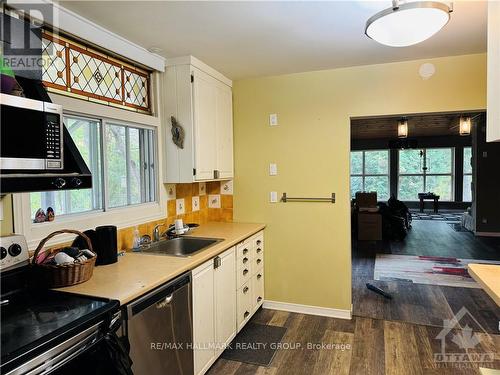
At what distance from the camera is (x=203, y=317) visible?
7.33ft

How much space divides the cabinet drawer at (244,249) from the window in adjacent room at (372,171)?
8.92 meters

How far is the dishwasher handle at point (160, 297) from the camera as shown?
1.60m

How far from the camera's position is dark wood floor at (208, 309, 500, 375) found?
240 centimetres

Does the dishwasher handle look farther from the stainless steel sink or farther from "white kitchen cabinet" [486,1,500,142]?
"white kitchen cabinet" [486,1,500,142]

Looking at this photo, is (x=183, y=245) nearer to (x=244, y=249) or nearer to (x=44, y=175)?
(x=244, y=249)

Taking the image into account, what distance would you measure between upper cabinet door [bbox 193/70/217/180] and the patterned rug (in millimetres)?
8164

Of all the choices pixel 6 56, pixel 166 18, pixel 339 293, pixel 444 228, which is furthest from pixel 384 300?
pixel 444 228

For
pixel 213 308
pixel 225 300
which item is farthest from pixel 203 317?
pixel 225 300

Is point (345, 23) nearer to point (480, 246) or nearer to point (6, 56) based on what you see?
point (6, 56)

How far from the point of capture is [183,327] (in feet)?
6.55

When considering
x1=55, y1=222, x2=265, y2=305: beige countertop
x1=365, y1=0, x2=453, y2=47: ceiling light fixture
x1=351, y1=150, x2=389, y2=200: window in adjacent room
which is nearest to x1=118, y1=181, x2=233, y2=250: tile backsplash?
x1=55, y1=222, x2=265, y2=305: beige countertop

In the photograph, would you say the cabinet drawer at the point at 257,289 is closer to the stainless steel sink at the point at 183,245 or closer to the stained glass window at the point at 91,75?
the stainless steel sink at the point at 183,245

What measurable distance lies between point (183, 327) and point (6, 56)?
1.74 metres

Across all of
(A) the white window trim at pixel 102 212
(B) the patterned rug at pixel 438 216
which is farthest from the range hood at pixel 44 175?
(B) the patterned rug at pixel 438 216
